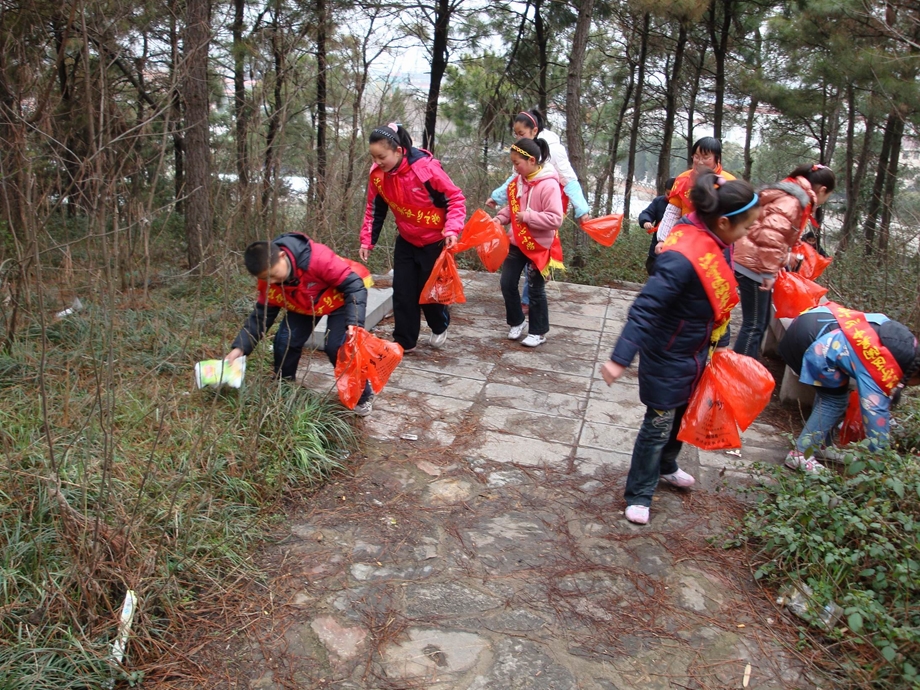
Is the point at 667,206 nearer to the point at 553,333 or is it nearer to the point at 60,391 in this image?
the point at 553,333

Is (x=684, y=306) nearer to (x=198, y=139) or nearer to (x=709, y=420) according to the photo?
(x=709, y=420)

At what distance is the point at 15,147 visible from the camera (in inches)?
157

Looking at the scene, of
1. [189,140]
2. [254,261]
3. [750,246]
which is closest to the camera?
[254,261]

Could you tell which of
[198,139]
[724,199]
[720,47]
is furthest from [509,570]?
[720,47]

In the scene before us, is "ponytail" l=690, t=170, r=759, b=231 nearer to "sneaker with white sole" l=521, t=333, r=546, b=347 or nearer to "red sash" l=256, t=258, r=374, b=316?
"red sash" l=256, t=258, r=374, b=316

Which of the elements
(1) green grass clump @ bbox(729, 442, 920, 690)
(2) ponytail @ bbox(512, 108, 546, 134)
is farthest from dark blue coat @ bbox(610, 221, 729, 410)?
(2) ponytail @ bbox(512, 108, 546, 134)

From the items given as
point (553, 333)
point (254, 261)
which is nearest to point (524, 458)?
point (254, 261)

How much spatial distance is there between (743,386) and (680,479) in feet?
2.29

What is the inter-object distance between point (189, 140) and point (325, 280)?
3.87 meters

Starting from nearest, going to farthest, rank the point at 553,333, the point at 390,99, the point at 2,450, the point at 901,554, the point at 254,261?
the point at 901,554
the point at 2,450
the point at 254,261
the point at 553,333
the point at 390,99

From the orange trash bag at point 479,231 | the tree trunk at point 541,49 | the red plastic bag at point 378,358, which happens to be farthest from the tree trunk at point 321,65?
the red plastic bag at point 378,358

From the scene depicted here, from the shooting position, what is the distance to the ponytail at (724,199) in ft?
9.87

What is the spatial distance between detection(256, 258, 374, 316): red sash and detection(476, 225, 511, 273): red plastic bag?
5.45ft

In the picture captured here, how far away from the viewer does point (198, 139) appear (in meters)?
6.91
